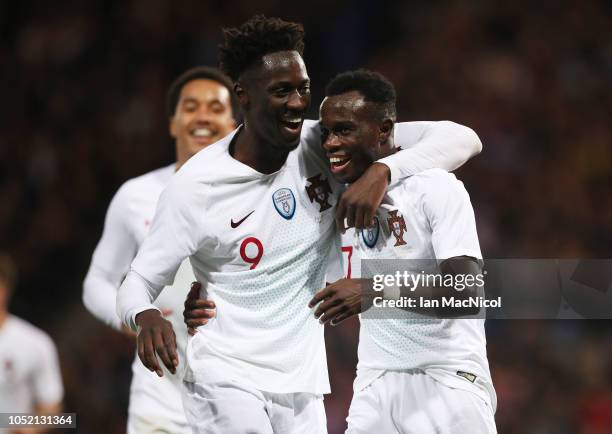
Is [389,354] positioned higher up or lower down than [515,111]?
lower down

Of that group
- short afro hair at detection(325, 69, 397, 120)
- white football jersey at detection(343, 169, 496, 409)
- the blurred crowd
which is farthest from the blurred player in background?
short afro hair at detection(325, 69, 397, 120)

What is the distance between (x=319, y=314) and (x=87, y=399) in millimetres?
5524

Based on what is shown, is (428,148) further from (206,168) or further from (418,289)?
(206,168)

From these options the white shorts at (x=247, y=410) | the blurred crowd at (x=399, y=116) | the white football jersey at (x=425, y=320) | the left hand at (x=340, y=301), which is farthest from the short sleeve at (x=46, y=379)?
the left hand at (x=340, y=301)

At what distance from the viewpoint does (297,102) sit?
13.0ft

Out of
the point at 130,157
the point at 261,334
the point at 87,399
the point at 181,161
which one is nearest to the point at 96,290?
the point at 181,161

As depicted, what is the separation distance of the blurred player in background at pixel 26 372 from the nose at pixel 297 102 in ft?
11.5

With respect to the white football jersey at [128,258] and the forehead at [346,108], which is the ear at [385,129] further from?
the white football jersey at [128,258]

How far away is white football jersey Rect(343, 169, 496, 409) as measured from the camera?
3.74m

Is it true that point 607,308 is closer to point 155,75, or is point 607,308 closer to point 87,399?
point 87,399

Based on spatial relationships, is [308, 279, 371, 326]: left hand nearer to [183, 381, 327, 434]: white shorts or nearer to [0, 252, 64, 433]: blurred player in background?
[183, 381, 327, 434]: white shorts

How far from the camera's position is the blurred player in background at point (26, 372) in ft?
21.9

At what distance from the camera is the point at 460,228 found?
3637 mm

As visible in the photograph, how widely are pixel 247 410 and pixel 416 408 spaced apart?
60 centimetres
